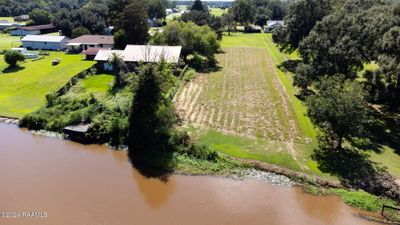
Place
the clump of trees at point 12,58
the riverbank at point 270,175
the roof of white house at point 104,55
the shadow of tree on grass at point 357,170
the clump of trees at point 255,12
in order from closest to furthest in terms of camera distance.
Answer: the riverbank at point 270,175 < the shadow of tree on grass at point 357,170 < the roof of white house at point 104,55 < the clump of trees at point 12,58 < the clump of trees at point 255,12

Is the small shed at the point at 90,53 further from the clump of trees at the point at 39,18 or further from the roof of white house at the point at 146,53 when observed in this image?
the clump of trees at the point at 39,18

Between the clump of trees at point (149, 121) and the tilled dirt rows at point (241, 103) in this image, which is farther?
the tilled dirt rows at point (241, 103)

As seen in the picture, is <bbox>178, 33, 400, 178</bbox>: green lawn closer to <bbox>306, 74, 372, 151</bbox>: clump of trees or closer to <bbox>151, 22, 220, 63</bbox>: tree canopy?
<bbox>306, 74, 372, 151</bbox>: clump of trees

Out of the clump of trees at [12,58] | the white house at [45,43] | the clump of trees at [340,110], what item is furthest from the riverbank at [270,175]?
the white house at [45,43]

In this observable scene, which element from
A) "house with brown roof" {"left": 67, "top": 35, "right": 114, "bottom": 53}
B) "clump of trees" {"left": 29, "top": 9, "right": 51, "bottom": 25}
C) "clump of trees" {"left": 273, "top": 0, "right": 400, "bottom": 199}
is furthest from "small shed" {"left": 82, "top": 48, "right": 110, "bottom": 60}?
"clump of trees" {"left": 29, "top": 9, "right": 51, "bottom": 25}

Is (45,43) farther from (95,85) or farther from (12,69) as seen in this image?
(95,85)

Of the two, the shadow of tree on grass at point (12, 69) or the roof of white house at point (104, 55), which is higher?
the roof of white house at point (104, 55)
